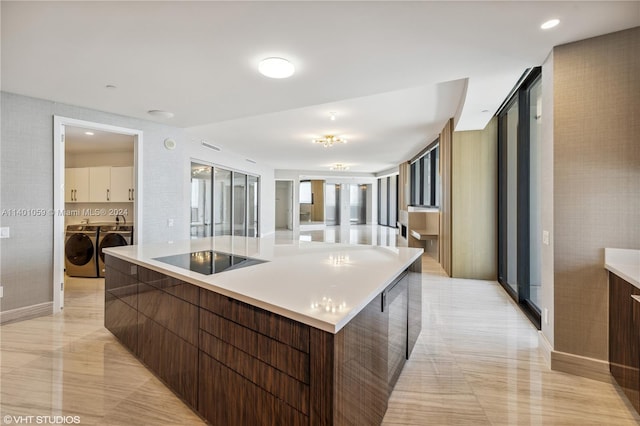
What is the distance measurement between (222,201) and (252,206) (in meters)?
2.42

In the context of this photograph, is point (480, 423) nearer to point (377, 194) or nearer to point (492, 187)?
point (492, 187)

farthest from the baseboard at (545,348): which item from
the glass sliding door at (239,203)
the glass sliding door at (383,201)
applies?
the glass sliding door at (383,201)

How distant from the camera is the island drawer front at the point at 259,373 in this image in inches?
46.5

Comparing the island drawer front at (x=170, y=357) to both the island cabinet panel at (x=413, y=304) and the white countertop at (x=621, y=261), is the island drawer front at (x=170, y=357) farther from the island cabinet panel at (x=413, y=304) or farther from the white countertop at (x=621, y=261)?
the white countertop at (x=621, y=261)

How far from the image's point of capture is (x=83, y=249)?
520 centimetres

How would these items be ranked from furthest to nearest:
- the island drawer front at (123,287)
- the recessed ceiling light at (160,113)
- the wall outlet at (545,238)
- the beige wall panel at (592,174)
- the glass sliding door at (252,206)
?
1. the glass sliding door at (252,206)
2. the recessed ceiling light at (160,113)
3. the wall outlet at (545,238)
4. the island drawer front at (123,287)
5. the beige wall panel at (592,174)

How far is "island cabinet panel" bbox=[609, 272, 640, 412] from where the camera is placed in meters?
1.79

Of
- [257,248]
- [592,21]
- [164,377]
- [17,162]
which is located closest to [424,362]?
[257,248]

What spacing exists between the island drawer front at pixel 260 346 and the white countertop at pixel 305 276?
147mm

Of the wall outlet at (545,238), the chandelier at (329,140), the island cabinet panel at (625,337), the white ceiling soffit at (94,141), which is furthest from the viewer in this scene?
the chandelier at (329,140)

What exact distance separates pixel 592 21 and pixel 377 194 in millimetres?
13034

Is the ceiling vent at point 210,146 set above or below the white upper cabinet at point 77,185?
above

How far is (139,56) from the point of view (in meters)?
2.44

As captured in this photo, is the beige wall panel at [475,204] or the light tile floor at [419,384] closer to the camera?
the light tile floor at [419,384]
